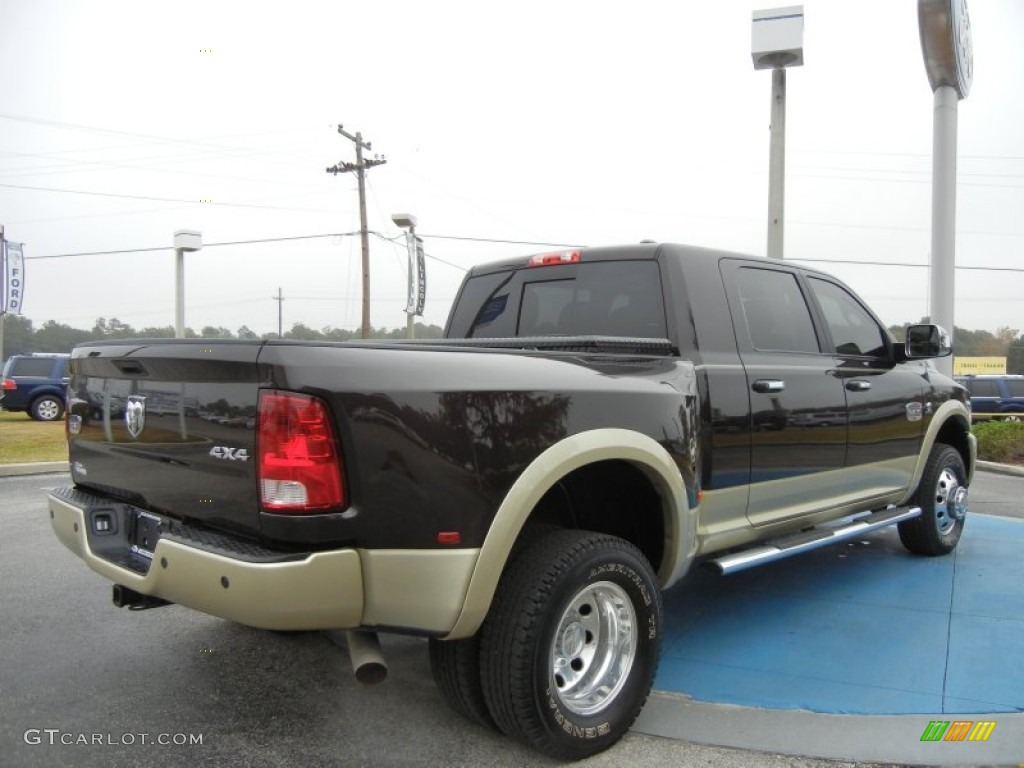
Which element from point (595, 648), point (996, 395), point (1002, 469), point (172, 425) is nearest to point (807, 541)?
point (595, 648)

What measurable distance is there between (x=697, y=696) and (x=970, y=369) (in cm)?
5661

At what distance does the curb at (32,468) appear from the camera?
33.2 ft

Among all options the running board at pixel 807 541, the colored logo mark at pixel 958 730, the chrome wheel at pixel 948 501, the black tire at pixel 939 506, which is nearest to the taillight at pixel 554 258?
the running board at pixel 807 541

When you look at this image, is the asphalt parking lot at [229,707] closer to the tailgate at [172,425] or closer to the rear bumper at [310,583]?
the rear bumper at [310,583]

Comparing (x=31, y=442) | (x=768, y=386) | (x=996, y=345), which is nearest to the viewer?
(x=768, y=386)

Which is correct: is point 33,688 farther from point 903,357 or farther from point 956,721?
point 903,357

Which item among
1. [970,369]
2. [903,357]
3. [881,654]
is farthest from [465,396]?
[970,369]

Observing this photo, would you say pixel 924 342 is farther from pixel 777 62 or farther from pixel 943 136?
pixel 943 136

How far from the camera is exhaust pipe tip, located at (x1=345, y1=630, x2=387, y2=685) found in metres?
2.43

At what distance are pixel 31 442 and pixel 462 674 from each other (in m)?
13.0

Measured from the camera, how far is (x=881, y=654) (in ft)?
12.4

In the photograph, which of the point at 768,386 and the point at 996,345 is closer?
the point at 768,386

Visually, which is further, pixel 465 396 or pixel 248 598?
pixel 465 396

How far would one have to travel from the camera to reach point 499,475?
251 cm
